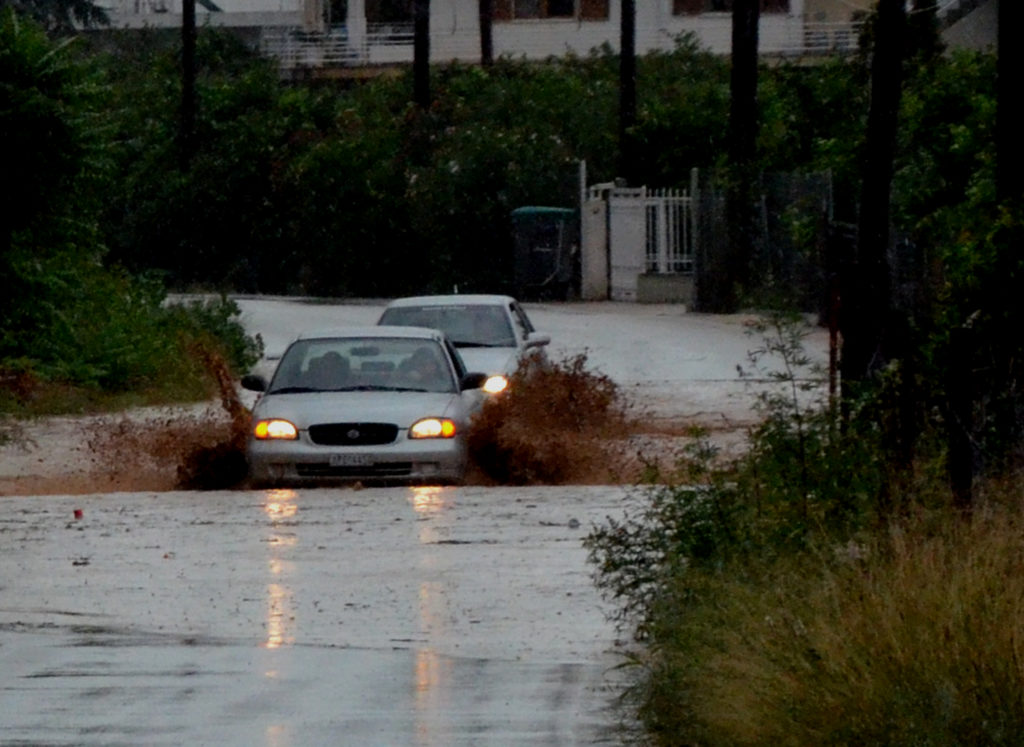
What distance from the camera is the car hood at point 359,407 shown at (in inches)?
651

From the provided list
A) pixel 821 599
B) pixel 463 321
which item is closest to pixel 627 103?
pixel 463 321

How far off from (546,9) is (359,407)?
54229 millimetres

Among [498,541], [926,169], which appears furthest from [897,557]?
[926,169]

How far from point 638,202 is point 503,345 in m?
21.2

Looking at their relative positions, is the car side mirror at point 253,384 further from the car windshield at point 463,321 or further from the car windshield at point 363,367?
the car windshield at point 463,321

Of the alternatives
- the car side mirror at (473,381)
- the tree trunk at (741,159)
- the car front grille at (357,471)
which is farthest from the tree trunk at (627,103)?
the car front grille at (357,471)

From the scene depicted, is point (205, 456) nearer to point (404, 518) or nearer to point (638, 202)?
point (404, 518)

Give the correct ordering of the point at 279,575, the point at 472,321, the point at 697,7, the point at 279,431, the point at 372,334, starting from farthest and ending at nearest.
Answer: the point at 697,7 → the point at 472,321 → the point at 372,334 → the point at 279,431 → the point at 279,575

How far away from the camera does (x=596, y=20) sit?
226 ft

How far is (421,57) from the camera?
53.9 meters

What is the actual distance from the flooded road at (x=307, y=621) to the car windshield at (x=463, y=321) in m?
6.44

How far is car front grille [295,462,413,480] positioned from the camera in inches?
645

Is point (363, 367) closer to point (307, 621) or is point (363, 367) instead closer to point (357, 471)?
point (357, 471)

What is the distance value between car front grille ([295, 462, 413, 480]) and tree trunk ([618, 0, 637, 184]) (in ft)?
101
